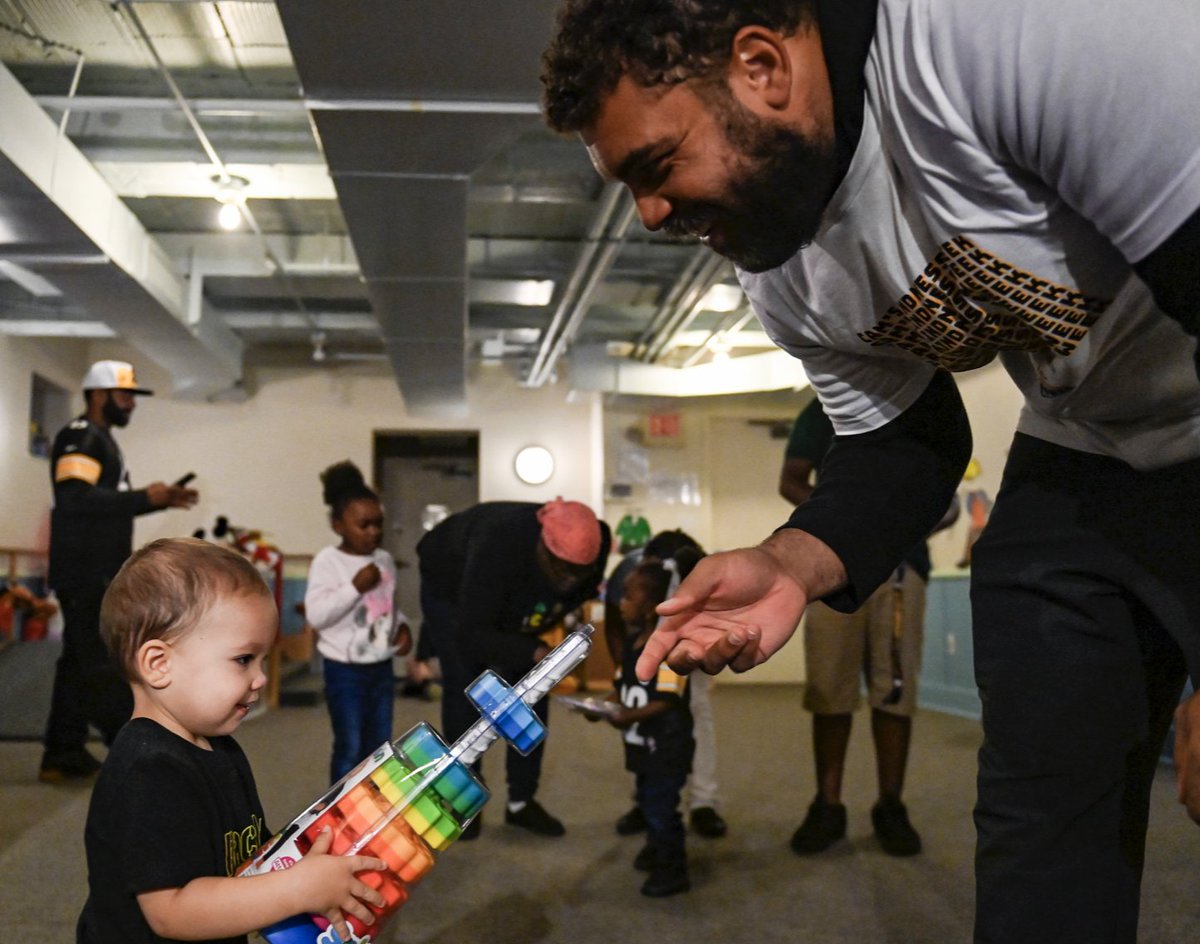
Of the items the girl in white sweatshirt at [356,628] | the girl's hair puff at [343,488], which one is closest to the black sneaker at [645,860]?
the girl in white sweatshirt at [356,628]

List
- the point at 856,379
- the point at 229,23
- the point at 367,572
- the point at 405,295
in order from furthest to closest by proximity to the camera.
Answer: the point at 405,295 → the point at 229,23 → the point at 367,572 → the point at 856,379

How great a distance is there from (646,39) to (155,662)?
2.54 feet

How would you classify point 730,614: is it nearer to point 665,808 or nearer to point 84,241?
point 665,808

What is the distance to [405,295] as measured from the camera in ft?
18.4

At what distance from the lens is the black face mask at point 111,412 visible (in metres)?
3.76

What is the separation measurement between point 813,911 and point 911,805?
4.16 feet

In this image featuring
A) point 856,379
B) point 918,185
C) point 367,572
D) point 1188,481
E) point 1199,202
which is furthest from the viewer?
point 367,572

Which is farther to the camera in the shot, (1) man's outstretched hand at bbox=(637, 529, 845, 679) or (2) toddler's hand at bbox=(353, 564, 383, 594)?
(2) toddler's hand at bbox=(353, 564, 383, 594)

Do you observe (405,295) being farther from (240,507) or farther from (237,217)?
(240,507)

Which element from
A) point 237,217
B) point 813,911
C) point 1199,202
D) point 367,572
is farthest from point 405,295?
point 1199,202

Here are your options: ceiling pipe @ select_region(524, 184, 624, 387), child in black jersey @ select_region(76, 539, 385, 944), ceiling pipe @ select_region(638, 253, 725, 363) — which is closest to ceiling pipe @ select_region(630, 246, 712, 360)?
ceiling pipe @ select_region(638, 253, 725, 363)

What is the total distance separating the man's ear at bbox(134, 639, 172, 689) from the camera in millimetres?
1100

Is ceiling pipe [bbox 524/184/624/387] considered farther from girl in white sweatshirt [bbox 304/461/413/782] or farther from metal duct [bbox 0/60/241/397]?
metal duct [bbox 0/60/241/397]

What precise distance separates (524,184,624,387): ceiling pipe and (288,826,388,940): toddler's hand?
3.93 m
